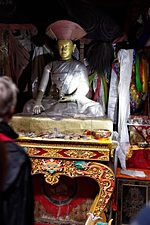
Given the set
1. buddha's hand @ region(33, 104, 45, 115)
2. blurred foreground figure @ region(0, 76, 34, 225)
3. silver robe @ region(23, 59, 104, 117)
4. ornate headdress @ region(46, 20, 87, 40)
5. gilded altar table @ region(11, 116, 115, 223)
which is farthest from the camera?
ornate headdress @ region(46, 20, 87, 40)

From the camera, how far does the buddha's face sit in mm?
4105

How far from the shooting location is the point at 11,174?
1454 mm

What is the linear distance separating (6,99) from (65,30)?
108 inches

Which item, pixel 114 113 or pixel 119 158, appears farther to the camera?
pixel 114 113

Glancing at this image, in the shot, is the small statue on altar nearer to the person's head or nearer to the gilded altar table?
the gilded altar table

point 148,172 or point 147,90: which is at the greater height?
point 147,90

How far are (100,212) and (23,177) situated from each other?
1.79m

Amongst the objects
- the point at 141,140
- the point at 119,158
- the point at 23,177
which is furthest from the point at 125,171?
the point at 23,177

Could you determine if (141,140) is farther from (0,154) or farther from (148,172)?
(0,154)

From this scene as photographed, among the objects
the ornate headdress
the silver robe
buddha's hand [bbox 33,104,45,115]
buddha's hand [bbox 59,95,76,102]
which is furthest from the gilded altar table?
the ornate headdress

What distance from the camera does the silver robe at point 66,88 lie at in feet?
12.7

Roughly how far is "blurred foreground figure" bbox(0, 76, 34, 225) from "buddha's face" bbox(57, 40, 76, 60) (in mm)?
2676

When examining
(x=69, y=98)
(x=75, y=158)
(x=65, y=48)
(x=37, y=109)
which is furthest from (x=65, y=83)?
(x=75, y=158)

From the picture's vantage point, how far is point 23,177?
59.7 inches
